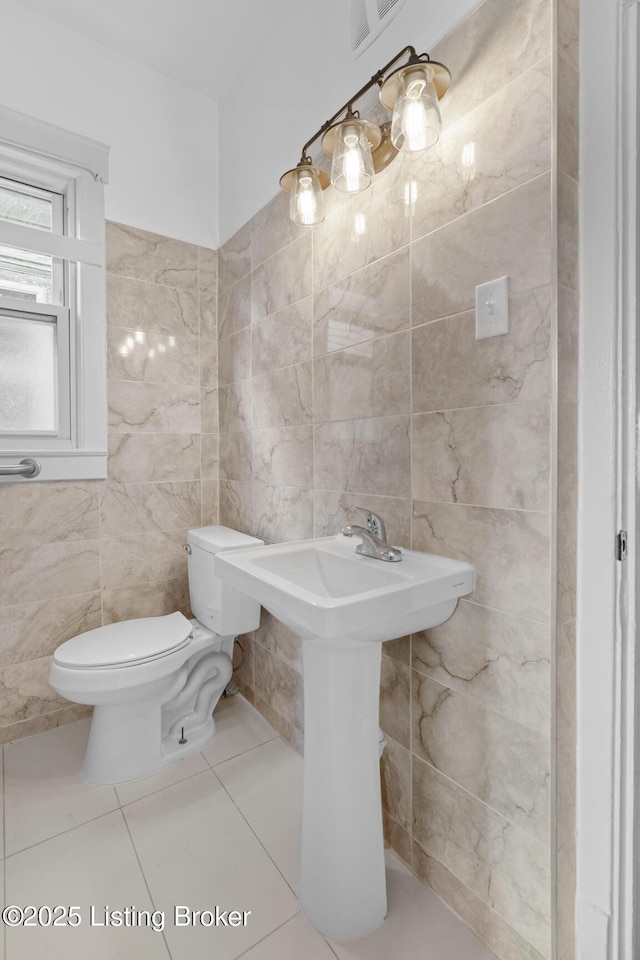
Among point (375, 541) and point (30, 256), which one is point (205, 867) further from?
point (30, 256)

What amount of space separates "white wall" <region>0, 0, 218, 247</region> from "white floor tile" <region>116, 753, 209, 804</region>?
213 cm

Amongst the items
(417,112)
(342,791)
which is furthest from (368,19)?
(342,791)

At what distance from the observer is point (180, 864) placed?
1226 millimetres

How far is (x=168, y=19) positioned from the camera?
1.72 metres

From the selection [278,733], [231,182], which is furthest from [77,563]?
[231,182]

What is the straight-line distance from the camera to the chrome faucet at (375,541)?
3.72 feet

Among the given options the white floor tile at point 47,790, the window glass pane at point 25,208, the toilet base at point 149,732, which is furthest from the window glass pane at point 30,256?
the white floor tile at point 47,790

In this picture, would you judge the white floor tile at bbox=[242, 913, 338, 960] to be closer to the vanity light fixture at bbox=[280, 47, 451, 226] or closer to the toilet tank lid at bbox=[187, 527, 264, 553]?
the toilet tank lid at bbox=[187, 527, 264, 553]

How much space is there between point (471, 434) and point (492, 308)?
271 mm

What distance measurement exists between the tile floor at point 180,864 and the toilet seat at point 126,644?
1.41 feet

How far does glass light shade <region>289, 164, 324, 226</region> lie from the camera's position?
→ 129 centimetres

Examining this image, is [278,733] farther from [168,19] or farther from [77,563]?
[168,19]

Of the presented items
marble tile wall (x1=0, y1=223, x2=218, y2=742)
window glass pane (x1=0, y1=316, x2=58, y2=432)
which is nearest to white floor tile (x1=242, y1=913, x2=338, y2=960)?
marble tile wall (x1=0, y1=223, x2=218, y2=742)

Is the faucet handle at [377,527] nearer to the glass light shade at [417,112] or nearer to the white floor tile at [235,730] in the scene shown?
the glass light shade at [417,112]
